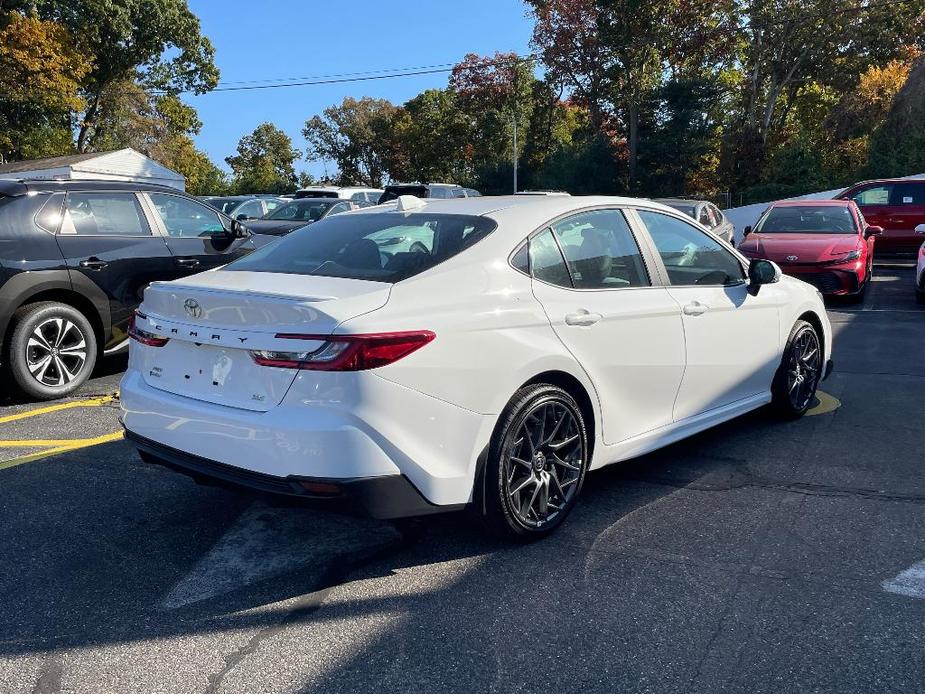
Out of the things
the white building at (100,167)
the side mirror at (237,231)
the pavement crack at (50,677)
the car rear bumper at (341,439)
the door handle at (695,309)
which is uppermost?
the white building at (100,167)

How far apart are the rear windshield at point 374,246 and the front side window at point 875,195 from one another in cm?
1533

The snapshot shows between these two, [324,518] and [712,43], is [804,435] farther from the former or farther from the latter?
[712,43]

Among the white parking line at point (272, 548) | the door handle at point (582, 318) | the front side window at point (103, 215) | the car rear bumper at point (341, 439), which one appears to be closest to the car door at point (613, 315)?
the door handle at point (582, 318)

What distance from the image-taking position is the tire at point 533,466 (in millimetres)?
3461

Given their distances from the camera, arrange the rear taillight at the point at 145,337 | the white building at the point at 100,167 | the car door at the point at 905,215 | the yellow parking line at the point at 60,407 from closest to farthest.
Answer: the rear taillight at the point at 145,337
the yellow parking line at the point at 60,407
the car door at the point at 905,215
the white building at the point at 100,167

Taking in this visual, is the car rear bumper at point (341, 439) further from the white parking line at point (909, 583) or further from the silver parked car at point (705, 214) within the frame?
the silver parked car at point (705, 214)

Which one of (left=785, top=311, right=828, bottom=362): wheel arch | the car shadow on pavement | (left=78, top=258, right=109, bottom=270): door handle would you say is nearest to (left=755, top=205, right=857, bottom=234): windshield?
(left=785, top=311, right=828, bottom=362): wheel arch

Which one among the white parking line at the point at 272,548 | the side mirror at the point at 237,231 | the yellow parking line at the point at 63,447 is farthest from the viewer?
the side mirror at the point at 237,231

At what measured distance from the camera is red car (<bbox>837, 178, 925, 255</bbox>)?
53.8ft

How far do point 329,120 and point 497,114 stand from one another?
75.8 ft

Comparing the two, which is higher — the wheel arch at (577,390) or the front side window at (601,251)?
the front side window at (601,251)

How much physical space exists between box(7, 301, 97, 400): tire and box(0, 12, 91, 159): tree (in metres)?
27.1

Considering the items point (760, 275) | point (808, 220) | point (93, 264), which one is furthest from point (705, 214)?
point (93, 264)

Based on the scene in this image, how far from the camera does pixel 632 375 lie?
4133 mm
